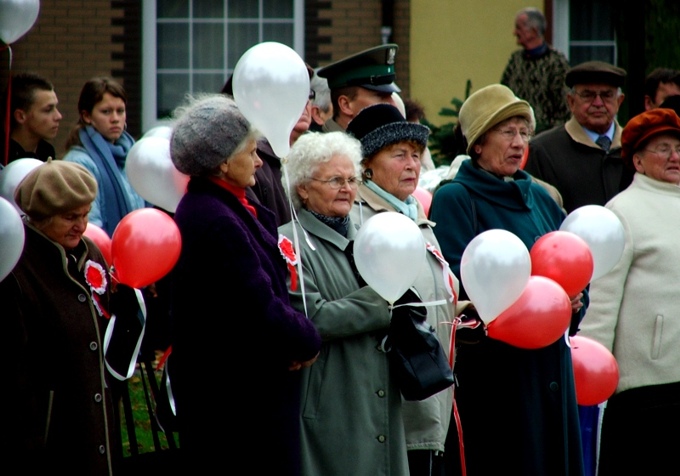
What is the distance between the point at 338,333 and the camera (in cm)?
446

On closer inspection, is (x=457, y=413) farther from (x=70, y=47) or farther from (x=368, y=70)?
(x=70, y=47)

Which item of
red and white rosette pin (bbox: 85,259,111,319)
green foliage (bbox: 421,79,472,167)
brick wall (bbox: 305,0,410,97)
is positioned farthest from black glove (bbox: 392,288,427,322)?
brick wall (bbox: 305,0,410,97)

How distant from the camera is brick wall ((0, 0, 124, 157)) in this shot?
39.7 ft

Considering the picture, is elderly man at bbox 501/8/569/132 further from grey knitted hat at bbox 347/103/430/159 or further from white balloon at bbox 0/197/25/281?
white balloon at bbox 0/197/25/281

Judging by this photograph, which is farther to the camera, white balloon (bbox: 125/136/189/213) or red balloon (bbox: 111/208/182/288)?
white balloon (bbox: 125/136/189/213)

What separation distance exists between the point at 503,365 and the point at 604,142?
2627mm

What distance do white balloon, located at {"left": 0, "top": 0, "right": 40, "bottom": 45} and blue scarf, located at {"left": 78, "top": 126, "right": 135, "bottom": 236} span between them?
240 centimetres

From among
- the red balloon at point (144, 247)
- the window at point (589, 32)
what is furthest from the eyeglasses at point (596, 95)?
the window at point (589, 32)

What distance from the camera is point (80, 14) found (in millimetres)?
12156

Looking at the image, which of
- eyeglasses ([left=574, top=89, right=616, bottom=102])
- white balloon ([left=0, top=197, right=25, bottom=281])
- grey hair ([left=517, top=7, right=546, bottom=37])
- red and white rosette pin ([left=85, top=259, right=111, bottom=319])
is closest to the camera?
white balloon ([left=0, top=197, right=25, bottom=281])

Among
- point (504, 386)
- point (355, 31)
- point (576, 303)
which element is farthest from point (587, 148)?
point (355, 31)

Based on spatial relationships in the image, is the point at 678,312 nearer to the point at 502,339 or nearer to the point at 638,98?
the point at 502,339

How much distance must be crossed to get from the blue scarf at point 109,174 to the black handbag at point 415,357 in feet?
8.94

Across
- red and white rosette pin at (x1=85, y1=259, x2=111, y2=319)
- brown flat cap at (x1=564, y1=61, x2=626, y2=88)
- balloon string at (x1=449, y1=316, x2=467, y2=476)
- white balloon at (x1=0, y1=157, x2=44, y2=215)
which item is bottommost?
balloon string at (x1=449, y1=316, x2=467, y2=476)
